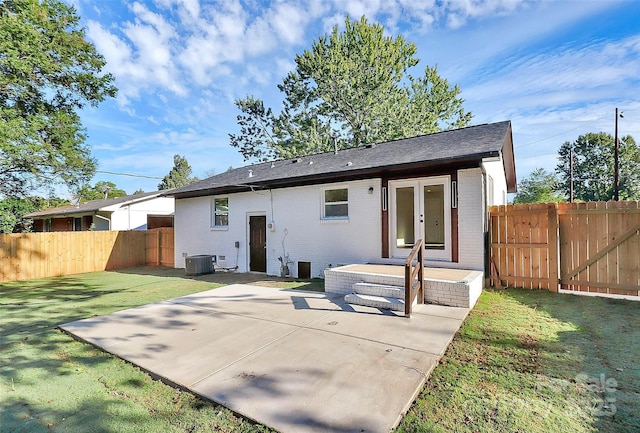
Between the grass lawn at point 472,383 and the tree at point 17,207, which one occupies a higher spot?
the tree at point 17,207

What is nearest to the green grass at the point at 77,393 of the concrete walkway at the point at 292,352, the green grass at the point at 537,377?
the concrete walkway at the point at 292,352

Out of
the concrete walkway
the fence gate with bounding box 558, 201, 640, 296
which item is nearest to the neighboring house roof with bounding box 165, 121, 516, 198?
the fence gate with bounding box 558, 201, 640, 296

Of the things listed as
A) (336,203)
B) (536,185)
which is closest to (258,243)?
(336,203)

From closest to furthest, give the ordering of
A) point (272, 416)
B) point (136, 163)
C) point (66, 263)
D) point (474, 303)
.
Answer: point (272, 416), point (474, 303), point (66, 263), point (136, 163)

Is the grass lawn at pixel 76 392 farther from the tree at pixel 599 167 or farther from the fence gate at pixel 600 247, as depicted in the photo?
the tree at pixel 599 167

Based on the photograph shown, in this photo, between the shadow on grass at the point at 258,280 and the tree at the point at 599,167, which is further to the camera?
the tree at the point at 599,167

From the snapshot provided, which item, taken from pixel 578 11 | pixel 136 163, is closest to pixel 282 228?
pixel 578 11

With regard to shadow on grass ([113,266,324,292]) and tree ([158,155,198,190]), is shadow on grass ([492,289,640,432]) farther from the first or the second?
tree ([158,155,198,190])

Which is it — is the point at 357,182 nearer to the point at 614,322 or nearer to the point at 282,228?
the point at 282,228

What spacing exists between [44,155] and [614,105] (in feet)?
106

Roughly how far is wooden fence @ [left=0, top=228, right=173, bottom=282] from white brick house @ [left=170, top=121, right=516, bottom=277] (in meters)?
3.77

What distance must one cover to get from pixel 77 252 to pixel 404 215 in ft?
42.6

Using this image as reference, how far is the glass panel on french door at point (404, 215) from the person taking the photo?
8.22 m

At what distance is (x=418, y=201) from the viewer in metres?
7.71
